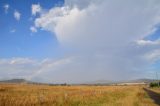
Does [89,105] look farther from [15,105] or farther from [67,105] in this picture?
[15,105]

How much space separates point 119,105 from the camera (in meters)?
22.0

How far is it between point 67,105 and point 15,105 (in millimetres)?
5740

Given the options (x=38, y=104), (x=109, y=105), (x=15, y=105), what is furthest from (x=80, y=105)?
(x=15, y=105)

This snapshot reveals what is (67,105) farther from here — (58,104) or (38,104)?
(38,104)

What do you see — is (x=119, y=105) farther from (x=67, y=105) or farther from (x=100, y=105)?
(x=67, y=105)

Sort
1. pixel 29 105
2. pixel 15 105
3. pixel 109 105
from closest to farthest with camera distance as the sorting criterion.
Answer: pixel 15 105 < pixel 29 105 < pixel 109 105

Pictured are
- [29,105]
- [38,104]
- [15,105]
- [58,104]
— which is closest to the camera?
[15,105]

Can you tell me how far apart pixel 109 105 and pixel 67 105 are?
11.9 feet

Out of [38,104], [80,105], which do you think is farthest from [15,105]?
Result: [80,105]

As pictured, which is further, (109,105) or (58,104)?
(109,105)

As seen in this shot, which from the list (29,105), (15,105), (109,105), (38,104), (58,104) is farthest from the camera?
(109,105)

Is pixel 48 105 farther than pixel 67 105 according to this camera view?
No

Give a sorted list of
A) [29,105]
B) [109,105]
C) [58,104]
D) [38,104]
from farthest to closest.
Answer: [109,105] < [58,104] < [38,104] < [29,105]

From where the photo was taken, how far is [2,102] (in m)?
16.4
